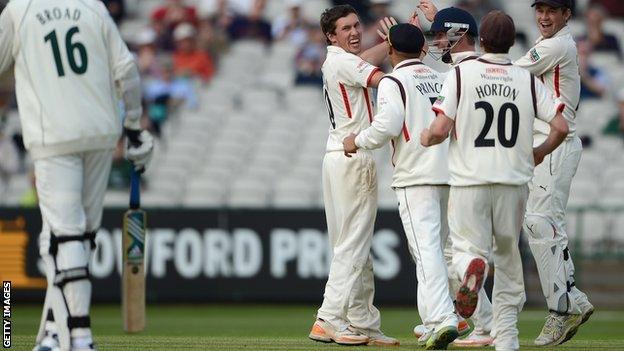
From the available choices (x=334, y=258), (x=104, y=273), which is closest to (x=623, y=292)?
(x=104, y=273)

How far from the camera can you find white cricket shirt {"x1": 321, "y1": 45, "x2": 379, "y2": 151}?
10.3m

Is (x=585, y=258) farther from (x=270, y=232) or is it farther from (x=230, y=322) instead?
(x=230, y=322)

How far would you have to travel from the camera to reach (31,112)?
8.48 metres

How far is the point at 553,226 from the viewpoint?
10422 millimetres

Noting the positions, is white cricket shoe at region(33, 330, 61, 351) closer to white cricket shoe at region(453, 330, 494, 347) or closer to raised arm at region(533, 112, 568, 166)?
white cricket shoe at region(453, 330, 494, 347)

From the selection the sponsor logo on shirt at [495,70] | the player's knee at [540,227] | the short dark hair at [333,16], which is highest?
the short dark hair at [333,16]

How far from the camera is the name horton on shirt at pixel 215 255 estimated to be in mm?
17031

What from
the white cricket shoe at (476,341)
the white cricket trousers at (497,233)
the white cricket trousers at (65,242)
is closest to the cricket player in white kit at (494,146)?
the white cricket trousers at (497,233)

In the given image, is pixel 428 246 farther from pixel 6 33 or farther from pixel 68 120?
pixel 6 33

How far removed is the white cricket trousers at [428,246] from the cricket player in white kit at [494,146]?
21.1 inches

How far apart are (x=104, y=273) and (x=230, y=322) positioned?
122 inches

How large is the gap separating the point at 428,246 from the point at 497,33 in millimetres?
1636

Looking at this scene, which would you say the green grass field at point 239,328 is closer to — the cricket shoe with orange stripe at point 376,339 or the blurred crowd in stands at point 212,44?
the cricket shoe with orange stripe at point 376,339

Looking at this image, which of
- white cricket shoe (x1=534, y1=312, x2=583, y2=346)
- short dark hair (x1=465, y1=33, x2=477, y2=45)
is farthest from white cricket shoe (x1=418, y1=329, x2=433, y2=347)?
short dark hair (x1=465, y1=33, x2=477, y2=45)
